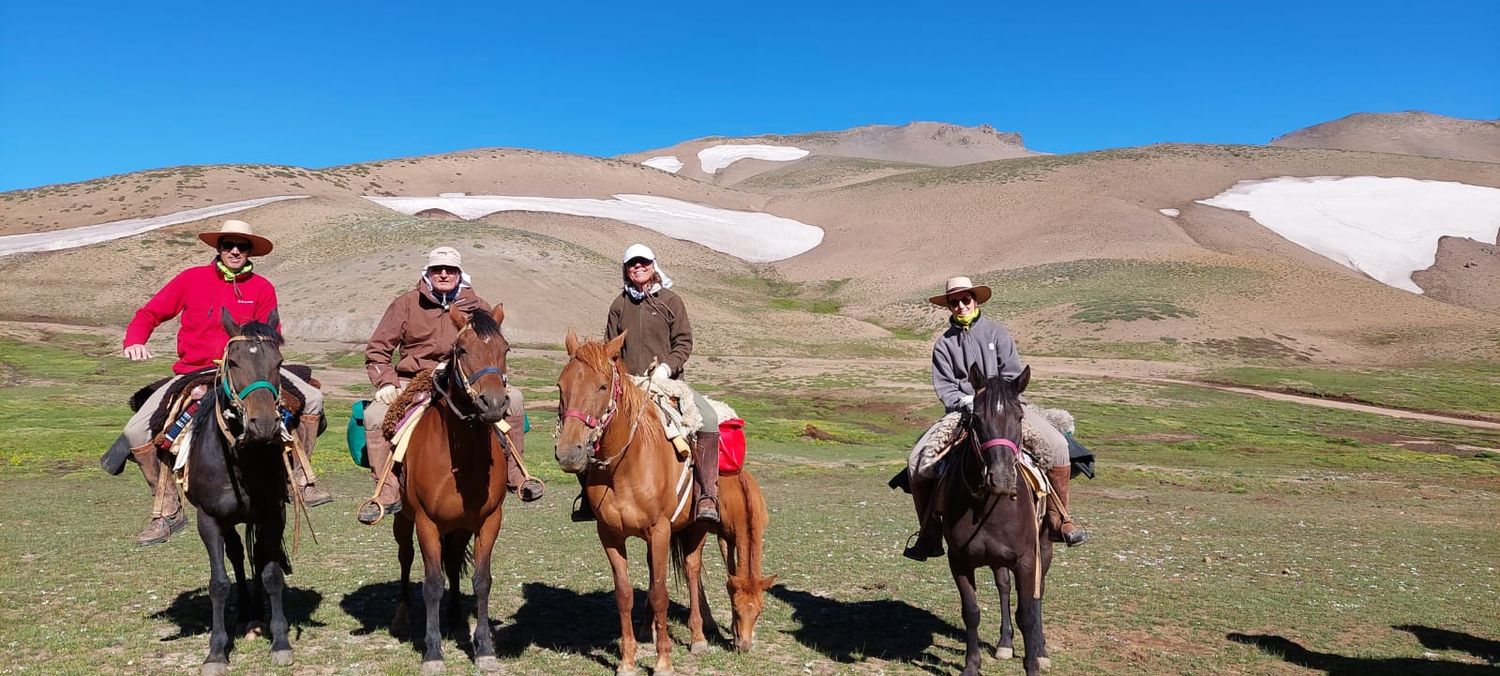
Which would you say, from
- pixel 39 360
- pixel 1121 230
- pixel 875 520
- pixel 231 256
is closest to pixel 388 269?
pixel 39 360

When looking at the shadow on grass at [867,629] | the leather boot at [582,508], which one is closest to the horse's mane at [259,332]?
the leather boot at [582,508]

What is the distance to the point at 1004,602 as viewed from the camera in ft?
32.1

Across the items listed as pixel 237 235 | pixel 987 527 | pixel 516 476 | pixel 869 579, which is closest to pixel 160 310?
pixel 237 235

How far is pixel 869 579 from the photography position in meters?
13.4

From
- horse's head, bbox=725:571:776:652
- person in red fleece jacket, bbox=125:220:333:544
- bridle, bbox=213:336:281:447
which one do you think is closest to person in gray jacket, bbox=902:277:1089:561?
horse's head, bbox=725:571:776:652

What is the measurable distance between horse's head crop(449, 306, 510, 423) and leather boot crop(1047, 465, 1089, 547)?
532 centimetres

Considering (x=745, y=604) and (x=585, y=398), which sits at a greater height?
(x=585, y=398)

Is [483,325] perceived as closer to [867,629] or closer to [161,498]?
[161,498]

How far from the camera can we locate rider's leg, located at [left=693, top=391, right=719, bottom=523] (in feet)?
30.7

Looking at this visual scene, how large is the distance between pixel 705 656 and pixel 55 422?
30571mm

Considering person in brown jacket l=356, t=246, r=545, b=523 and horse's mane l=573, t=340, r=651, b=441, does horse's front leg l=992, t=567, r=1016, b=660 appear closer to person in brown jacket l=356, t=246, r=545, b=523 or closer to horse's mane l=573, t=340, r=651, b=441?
horse's mane l=573, t=340, r=651, b=441

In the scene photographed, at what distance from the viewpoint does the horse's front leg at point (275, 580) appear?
8.93 meters

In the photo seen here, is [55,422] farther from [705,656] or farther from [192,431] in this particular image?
[705,656]

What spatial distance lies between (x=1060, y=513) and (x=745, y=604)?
324 cm
